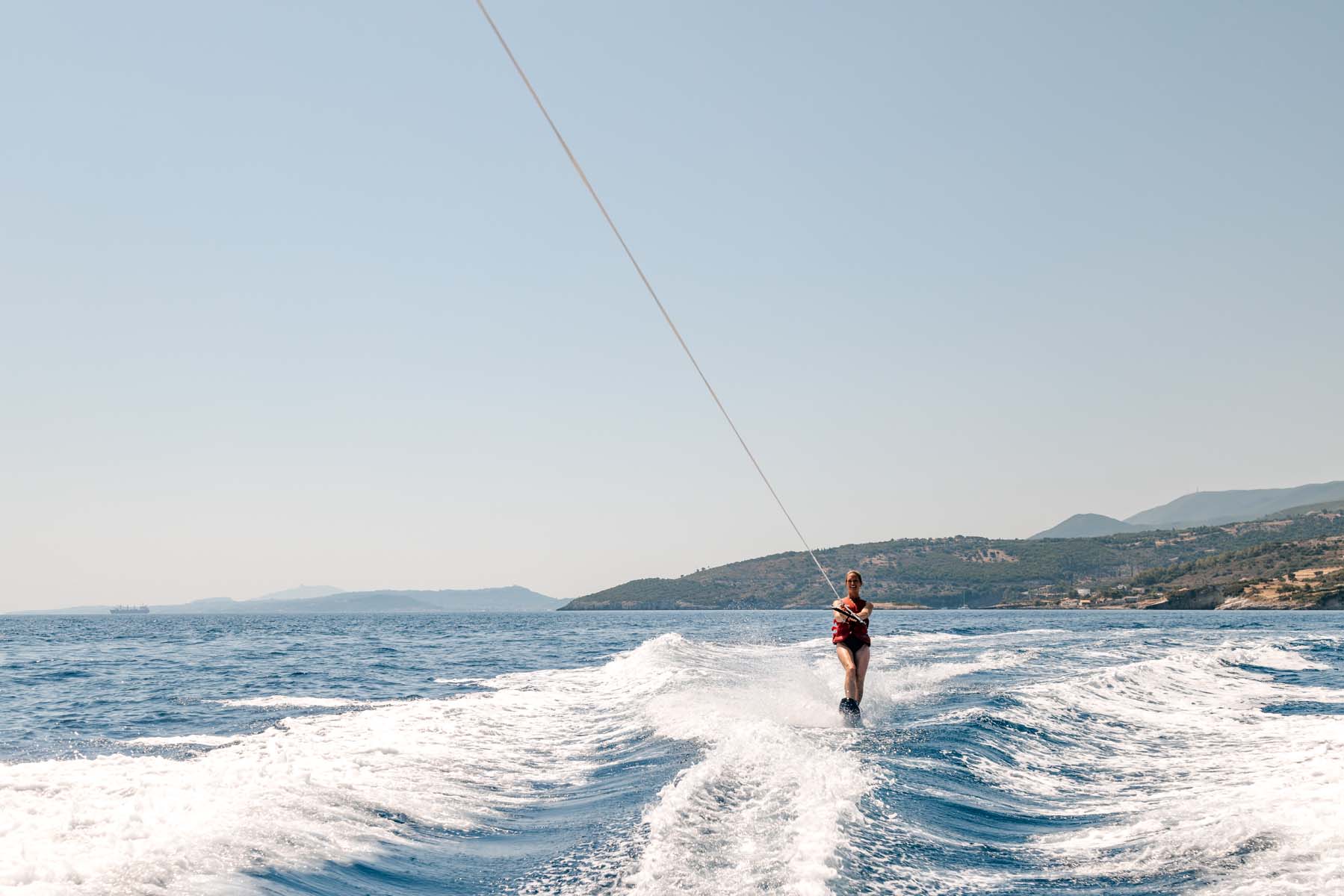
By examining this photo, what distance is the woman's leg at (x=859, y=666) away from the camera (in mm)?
15695

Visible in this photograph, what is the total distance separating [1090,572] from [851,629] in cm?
15568

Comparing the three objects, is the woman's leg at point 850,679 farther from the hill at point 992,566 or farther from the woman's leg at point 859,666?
the hill at point 992,566

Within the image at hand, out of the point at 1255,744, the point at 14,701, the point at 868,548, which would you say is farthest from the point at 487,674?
the point at 868,548

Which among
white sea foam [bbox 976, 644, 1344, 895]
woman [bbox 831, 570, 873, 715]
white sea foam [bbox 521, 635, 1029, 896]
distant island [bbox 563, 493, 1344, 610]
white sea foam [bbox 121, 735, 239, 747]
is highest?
woman [bbox 831, 570, 873, 715]

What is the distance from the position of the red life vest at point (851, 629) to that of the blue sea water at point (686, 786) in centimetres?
140

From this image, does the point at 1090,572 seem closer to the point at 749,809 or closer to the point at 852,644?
the point at 852,644

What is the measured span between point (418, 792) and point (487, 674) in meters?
16.8

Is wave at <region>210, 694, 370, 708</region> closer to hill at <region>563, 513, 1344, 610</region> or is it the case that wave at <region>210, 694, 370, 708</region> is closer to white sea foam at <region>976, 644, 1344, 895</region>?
white sea foam at <region>976, 644, 1344, 895</region>

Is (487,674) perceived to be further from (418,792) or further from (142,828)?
(142,828)

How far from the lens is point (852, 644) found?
51.8ft

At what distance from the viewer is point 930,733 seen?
13.5m

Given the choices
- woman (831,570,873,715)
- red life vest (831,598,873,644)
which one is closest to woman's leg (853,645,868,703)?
woman (831,570,873,715)

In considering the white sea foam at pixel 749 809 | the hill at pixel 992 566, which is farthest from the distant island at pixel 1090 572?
the white sea foam at pixel 749 809

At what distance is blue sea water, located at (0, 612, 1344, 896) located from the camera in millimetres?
7070
